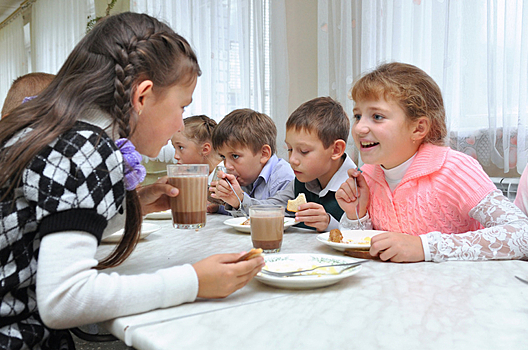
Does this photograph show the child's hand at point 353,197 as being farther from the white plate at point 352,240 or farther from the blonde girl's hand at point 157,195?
the blonde girl's hand at point 157,195

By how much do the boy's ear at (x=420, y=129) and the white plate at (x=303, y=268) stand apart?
661mm

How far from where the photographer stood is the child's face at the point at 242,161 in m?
2.61

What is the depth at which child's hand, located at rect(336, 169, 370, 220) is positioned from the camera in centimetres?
170

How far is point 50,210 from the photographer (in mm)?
789

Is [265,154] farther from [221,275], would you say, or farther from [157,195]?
[221,275]

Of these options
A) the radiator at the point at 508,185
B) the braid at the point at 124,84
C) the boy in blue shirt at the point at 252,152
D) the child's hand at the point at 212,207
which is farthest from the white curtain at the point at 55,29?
the braid at the point at 124,84

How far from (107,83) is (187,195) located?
504 mm

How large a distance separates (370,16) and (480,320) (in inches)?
90.3

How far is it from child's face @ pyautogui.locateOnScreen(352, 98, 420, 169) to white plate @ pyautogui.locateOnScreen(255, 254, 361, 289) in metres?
0.58

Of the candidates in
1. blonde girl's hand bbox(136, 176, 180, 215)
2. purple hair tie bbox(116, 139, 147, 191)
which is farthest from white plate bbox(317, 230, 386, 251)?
purple hair tie bbox(116, 139, 147, 191)

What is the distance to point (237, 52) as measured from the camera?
150 inches

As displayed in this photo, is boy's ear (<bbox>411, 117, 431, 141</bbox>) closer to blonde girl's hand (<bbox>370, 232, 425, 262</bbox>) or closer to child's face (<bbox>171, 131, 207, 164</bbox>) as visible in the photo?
blonde girl's hand (<bbox>370, 232, 425, 262</bbox>)

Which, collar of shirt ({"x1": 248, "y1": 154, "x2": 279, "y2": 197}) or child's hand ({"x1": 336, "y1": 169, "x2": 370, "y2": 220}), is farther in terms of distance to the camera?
collar of shirt ({"x1": 248, "y1": 154, "x2": 279, "y2": 197})

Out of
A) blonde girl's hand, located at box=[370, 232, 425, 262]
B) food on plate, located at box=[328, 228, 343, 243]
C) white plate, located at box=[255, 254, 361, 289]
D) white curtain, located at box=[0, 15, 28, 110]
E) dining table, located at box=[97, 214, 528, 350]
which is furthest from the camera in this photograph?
white curtain, located at box=[0, 15, 28, 110]
